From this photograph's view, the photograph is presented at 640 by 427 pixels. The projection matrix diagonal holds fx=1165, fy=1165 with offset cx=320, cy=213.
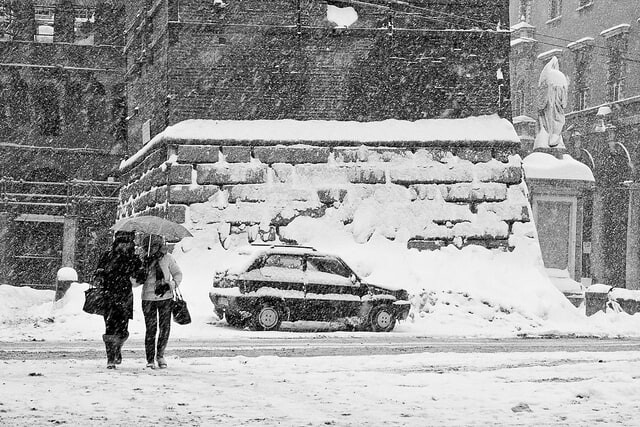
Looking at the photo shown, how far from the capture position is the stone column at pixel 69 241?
143ft

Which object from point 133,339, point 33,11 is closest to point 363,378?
point 133,339

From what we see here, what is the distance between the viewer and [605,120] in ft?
167

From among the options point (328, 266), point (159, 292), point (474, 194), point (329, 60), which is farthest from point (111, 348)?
point (329, 60)

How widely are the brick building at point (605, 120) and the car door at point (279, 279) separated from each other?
29536 millimetres

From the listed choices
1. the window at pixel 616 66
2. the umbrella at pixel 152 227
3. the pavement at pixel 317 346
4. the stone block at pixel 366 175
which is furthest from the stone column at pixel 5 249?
the umbrella at pixel 152 227

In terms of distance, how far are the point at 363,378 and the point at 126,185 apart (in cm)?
2479

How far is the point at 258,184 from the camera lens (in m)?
28.1

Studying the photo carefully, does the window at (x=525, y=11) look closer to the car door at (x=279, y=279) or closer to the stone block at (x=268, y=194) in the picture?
the stone block at (x=268, y=194)

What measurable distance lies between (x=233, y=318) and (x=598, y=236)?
32.5 meters

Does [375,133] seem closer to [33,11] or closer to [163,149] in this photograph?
[163,149]

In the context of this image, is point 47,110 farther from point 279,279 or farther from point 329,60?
point 279,279

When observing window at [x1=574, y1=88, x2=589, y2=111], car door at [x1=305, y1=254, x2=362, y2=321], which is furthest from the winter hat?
window at [x1=574, y1=88, x2=589, y2=111]

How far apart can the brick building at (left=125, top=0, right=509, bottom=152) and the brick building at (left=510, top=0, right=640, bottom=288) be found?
21254mm

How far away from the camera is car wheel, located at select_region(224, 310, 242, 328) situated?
21.8 meters
